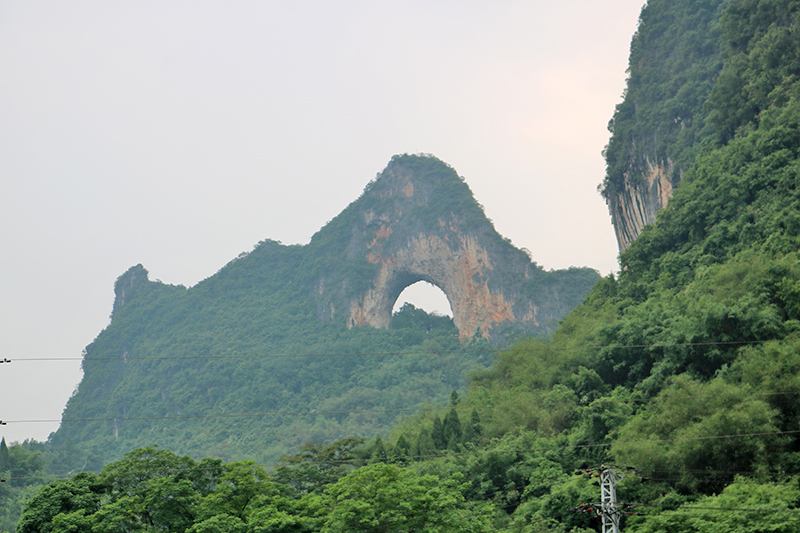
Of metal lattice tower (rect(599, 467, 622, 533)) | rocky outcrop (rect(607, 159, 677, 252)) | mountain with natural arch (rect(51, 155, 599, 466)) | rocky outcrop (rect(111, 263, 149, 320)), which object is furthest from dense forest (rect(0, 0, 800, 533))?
rocky outcrop (rect(111, 263, 149, 320))

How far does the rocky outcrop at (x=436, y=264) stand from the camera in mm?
59781

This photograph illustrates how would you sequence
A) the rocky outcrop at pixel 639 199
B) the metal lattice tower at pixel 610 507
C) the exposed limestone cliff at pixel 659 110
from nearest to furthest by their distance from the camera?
1. the metal lattice tower at pixel 610 507
2. the exposed limestone cliff at pixel 659 110
3. the rocky outcrop at pixel 639 199

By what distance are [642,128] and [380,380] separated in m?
28.7

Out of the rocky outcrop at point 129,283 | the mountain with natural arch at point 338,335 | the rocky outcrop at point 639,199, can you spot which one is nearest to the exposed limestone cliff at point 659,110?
the rocky outcrop at point 639,199

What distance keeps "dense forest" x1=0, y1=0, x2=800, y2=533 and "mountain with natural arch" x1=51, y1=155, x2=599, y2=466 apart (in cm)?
2528

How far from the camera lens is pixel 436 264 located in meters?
62.3

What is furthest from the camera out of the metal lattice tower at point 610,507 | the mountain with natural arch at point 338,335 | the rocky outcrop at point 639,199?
the mountain with natural arch at point 338,335

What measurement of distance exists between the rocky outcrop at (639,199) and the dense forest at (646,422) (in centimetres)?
422

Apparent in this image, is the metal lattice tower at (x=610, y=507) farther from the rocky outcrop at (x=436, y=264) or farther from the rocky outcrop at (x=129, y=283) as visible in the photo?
the rocky outcrop at (x=129, y=283)

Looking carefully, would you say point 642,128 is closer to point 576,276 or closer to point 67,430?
point 576,276

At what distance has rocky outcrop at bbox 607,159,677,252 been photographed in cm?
3522

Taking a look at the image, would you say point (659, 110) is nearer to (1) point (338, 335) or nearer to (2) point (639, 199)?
(2) point (639, 199)

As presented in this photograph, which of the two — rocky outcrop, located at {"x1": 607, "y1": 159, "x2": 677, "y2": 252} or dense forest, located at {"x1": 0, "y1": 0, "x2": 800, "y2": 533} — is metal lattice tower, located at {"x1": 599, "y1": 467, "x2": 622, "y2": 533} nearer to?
dense forest, located at {"x1": 0, "y1": 0, "x2": 800, "y2": 533}

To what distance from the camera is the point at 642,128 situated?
37.0 m
